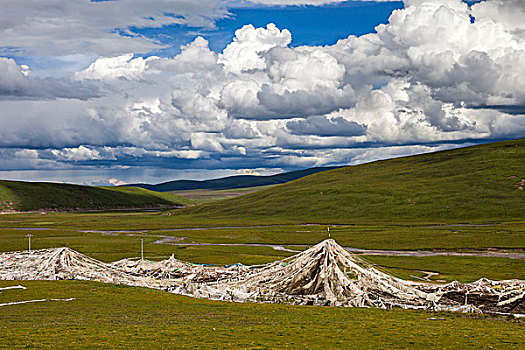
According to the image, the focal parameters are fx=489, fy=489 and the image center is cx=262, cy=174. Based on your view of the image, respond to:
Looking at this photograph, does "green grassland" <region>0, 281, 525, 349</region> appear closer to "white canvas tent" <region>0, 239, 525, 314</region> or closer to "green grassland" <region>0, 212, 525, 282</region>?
"white canvas tent" <region>0, 239, 525, 314</region>

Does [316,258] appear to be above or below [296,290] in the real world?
above

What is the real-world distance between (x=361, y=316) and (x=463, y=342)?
1021cm

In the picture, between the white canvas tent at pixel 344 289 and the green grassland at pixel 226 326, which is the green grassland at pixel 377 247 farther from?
the green grassland at pixel 226 326

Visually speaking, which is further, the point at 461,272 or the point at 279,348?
the point at 461,272

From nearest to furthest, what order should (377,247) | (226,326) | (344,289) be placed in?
(226,326), (344,289), (377,247)

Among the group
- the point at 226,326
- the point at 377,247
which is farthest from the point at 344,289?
the point at 377,247

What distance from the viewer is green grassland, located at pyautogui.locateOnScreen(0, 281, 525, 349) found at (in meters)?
24.1

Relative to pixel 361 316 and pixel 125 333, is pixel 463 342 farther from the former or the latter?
pixel 125 333

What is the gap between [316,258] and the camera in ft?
141

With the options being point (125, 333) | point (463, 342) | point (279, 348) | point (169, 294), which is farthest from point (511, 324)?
point (169, 294)

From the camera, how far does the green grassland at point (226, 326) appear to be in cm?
2414

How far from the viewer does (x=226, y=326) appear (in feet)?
96.8

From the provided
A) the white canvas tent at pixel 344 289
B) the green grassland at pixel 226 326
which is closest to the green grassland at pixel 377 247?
the white canvas tent at pixel 344 289

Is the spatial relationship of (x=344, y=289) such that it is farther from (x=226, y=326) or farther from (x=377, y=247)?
(x=377, y=247)
